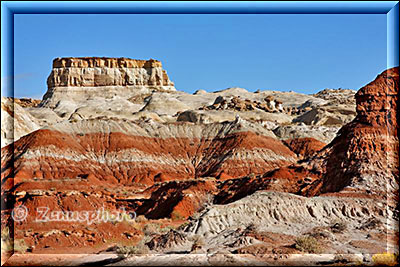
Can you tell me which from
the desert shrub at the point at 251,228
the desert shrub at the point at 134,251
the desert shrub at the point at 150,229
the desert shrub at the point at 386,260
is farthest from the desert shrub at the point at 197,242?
the desert shrub at the point at 386,260

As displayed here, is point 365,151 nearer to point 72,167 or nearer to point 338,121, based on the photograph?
point 72,167

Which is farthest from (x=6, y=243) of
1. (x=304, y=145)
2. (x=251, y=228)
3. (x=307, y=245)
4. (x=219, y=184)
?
(x=304, y=145)

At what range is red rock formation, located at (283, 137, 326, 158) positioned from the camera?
91.3 m

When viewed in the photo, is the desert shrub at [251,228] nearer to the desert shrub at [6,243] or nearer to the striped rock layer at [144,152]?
the desert shrub at [6,243]

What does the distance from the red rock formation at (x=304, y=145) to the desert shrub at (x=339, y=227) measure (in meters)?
62.8

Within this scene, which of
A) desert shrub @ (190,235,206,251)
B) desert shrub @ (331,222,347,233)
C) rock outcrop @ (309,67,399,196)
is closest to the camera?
desert shrub @ (190,235,206,251)

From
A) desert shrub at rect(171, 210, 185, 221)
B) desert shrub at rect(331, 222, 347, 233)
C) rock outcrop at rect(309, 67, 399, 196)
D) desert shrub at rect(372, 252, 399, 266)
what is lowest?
desert shrub at rect(372, 252, 399, 266)

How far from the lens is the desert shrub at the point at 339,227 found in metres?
26.6

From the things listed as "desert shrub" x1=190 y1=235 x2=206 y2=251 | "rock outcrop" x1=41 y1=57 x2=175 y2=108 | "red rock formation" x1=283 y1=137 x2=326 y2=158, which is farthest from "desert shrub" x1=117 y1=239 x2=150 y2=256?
"rock outcrop" x1=41 y1=57 x2=175 y2=108

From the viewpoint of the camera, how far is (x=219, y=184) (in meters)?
57.9

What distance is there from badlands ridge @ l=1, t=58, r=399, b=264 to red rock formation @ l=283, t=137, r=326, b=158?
0.88ft

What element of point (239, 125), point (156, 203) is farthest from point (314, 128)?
point (156, 203)

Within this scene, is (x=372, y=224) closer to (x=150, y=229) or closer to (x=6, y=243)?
(x=150, y=229)

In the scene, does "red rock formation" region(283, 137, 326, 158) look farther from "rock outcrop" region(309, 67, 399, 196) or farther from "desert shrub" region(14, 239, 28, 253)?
"desert shrub" region(14, 239, 28, 253)
